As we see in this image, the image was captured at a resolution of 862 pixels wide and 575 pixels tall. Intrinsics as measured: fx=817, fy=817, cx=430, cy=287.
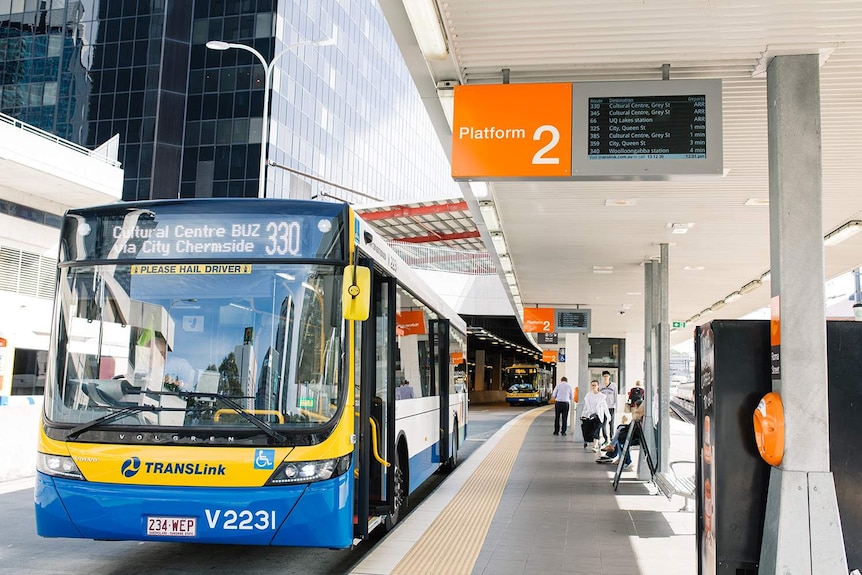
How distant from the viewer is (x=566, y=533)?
8.56m

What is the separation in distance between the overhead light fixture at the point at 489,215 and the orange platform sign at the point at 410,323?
1.64 metres

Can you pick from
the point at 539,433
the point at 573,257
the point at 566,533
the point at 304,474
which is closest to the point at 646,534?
the point at 566,533

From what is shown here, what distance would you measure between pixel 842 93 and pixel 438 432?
7.18 meters

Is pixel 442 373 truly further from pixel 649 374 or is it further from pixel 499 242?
pixel 649 374

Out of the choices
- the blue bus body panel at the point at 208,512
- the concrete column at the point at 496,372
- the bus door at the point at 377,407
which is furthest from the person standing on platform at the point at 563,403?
the concrete column at the point at 496,372

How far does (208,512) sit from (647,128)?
4.44 metres

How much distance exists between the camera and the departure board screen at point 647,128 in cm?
641

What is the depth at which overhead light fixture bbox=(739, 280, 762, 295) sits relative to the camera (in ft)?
61.0

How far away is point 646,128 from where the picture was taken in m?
6.49

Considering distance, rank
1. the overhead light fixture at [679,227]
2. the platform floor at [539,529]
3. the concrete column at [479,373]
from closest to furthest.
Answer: the platform floor at [539,529] → the overhead light fixture at [679,227] → the concrete column at [479,373]

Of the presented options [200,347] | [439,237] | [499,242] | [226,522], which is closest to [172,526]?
[226,522]

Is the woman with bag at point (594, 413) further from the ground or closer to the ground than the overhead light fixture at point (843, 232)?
closer to the ground

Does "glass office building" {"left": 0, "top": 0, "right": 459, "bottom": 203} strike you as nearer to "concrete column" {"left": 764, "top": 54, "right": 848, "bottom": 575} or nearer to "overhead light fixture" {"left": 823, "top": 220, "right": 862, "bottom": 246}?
"overhead light fixture" {"left": 823, "top": 220, "right": 862, "bottom": 246}

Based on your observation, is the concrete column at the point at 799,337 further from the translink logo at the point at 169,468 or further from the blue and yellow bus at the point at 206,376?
the translink logo at the point at 169,468
